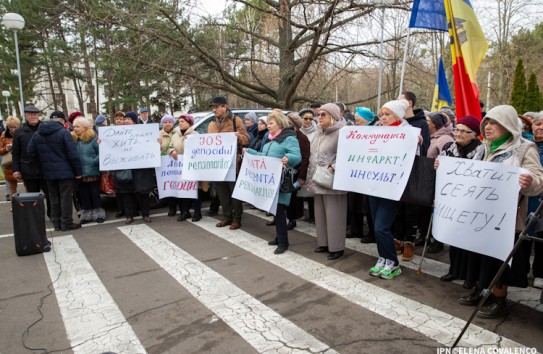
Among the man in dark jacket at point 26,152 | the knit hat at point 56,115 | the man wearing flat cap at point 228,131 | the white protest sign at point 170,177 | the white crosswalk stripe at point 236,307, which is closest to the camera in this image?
the white crosswalk stripe at point 236,307

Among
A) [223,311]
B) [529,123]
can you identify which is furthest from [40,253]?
[529,123]

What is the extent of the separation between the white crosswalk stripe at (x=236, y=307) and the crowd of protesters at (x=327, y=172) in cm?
126

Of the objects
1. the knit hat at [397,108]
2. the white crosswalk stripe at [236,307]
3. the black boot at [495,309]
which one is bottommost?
the white crosswalk stripe at [236,307]

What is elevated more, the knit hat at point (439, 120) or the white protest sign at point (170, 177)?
the knit hat at point (439, 120)

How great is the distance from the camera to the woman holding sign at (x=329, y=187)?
4.93 m

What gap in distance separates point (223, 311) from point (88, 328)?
1211mm

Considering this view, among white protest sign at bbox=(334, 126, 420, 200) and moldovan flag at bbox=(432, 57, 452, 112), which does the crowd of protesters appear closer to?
white protest sign at bbox=(334, 126, 420, 200)

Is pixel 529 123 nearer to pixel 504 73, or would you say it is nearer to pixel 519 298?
pixel 519 298

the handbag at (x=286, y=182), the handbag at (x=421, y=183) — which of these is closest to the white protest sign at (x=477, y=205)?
the handbag at (x=421, y=183)

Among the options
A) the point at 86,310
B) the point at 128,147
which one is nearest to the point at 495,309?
the point at 86,310

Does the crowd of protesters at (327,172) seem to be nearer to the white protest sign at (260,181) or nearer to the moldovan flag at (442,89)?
the white protest sign at (260,181)

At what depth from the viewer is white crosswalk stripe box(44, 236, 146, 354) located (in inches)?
126

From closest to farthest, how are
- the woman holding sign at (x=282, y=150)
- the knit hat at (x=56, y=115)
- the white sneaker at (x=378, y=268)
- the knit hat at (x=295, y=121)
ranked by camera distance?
the white sneaker at (x=378, y=268)
the woman holding sign at (x=282, y=150)
the knit hat at (x=295, y=121)
the knit hat at (x=56, y=115)

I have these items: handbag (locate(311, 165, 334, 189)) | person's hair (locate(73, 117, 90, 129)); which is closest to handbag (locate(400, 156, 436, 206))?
handbag (locate(311, 165, 334, 189))
